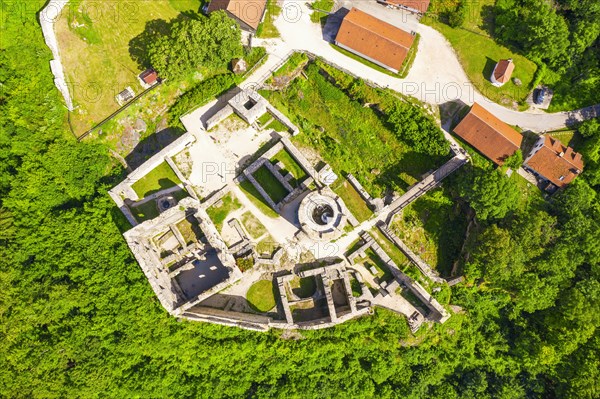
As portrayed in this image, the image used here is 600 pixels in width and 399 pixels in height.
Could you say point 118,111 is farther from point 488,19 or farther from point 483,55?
point 488,19

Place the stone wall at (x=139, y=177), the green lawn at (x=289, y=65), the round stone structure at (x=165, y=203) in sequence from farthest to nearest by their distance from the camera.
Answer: the green lawn at (x=289, y=65)
the round stone structure at (x=165, y=203)
the stone wall at (x=139, y=177)

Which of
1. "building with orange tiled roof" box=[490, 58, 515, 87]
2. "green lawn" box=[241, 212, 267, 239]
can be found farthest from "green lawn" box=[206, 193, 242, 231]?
"building with orange tiled roof" box=[490, 58, 515, 87]

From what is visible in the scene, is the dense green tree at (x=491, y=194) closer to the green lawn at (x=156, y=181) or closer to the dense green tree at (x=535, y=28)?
the dense green tree at (x=535, y=28)

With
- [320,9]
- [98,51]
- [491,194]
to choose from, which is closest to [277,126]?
[320,9]

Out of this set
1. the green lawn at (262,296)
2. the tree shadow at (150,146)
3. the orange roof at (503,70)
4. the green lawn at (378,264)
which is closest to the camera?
the green lawn at (262,296)

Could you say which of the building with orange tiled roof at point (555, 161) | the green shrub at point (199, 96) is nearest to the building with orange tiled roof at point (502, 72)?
the building with orange tiled roof at point (555, 161)

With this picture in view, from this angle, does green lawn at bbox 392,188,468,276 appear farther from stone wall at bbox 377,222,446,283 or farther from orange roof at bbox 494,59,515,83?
orange roof at bbox 494,59,515,83
